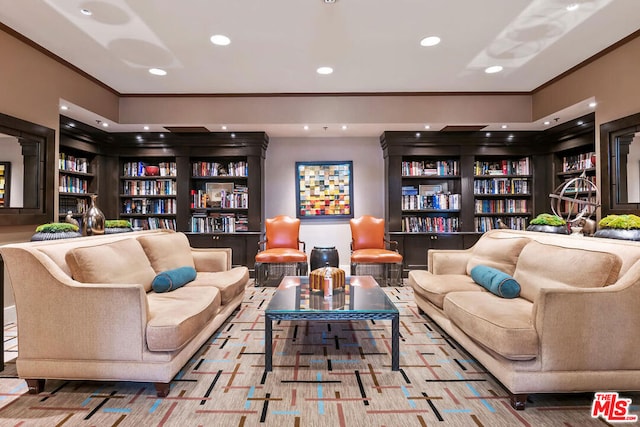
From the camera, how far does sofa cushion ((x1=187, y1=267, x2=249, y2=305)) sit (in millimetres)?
3102

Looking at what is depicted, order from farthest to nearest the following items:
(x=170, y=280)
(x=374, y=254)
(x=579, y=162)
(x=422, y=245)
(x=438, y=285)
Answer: (x=422, y=245), (x=579, y=162), (x=374, y=254), (x=438, y=285), (x=170, y=280)

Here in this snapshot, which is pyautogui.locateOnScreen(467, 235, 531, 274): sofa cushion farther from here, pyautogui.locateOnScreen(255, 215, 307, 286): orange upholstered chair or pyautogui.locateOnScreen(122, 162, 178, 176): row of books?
pyautogui.locateOnScreen(122, 162, 178, 176): row of books

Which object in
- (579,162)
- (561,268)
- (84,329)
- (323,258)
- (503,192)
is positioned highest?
(579,162)

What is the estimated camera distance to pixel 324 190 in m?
6.10

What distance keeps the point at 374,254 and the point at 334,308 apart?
2.52 meters

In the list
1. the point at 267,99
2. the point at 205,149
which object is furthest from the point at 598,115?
the point at 205,149

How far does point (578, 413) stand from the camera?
1.85 meters

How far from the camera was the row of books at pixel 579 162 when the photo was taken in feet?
15.8

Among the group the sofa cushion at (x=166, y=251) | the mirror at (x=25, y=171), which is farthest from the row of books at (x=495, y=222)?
the mirror at (x=25, y=171)

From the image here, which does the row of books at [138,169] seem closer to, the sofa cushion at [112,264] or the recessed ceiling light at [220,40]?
the recessed ceiling light at [220,40]

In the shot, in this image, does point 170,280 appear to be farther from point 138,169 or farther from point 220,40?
point 138,169

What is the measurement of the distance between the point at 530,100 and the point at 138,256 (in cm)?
553

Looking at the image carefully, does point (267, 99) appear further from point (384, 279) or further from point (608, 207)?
point (608, 207)

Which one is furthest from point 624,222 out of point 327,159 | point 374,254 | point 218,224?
point 218,224
